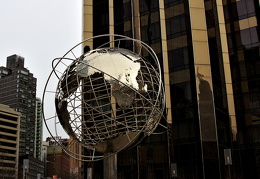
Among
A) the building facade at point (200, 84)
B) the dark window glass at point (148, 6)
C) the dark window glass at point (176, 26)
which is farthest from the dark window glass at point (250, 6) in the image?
the dark window glass at point (148, 6)

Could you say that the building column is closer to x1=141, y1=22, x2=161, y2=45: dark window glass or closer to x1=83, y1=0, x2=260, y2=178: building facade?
x1=83, y1=0, x2=260, y2=178: building facade

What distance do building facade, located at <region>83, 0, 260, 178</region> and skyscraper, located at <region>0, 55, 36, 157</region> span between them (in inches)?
5956

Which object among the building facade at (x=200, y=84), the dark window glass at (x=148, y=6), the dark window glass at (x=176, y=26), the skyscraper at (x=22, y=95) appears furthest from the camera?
the skyscraper at (x=22, y=95)

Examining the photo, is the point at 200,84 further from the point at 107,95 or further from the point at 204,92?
the point at 107,95

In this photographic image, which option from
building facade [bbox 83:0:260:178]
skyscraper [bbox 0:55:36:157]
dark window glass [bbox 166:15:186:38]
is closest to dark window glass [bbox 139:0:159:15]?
building facade [bbox 83:0:260:178]

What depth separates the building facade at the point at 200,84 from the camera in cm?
2712

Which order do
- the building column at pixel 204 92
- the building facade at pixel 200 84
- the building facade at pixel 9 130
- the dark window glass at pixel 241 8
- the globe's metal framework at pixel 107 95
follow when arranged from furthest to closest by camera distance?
the building facade at pixel 9 130 < the dark window glass at pixel 241 8 < the building facade at pixel 200 84 < the building column at pixel 204 92 < the globe's metal framework at pixel 107 95

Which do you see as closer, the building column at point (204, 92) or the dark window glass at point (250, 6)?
the building column at point (204, 92)

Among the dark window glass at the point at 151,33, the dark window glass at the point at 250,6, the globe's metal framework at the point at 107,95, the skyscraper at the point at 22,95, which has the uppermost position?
the skyscraper at the point at 22,95

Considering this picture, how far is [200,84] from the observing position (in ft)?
90.9

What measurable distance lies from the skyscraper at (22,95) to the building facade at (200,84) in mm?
151279

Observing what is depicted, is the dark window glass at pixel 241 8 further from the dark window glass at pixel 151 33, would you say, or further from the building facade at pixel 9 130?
the building facade at pixel 9 130

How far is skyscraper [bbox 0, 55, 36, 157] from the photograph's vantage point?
578 ft

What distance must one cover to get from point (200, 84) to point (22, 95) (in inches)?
6416
